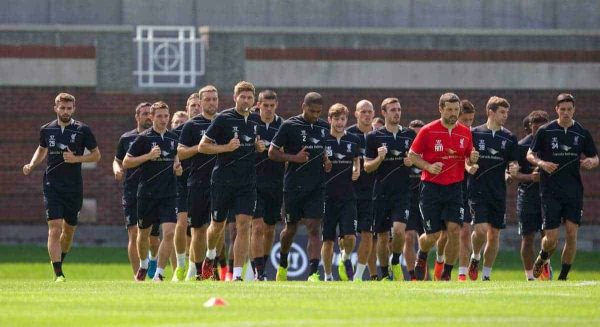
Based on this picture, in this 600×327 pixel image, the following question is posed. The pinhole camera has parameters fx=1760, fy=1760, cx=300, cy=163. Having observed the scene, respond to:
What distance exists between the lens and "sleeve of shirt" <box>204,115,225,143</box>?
20469 mm

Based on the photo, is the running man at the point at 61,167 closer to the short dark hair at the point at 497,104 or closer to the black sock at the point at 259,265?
the black sock at the point at 259,265

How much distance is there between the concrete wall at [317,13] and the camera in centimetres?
3438

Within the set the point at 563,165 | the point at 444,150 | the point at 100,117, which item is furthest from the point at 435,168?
the point at 100,117

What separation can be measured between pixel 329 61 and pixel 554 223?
12.4 metres

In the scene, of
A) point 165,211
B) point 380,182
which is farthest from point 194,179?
point 380,182

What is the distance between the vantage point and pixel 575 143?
22.0m

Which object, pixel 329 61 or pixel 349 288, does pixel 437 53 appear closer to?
pixel 329 61

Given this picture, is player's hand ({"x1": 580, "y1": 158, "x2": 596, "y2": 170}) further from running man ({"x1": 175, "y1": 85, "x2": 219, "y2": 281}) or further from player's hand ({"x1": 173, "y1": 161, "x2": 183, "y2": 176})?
player's hand ({"x1": 173, "y1": 161, "x2": 183, "y2": 176})

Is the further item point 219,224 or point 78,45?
point 78,45

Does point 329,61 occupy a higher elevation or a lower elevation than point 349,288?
higher

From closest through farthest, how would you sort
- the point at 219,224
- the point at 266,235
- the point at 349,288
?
the point at 349,288, the point at 219,224, the point at 266,235

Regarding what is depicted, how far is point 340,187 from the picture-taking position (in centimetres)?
2238

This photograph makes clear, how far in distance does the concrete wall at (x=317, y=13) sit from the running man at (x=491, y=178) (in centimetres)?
1264

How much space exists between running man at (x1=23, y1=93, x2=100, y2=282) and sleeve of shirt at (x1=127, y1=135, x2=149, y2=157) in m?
0.42
